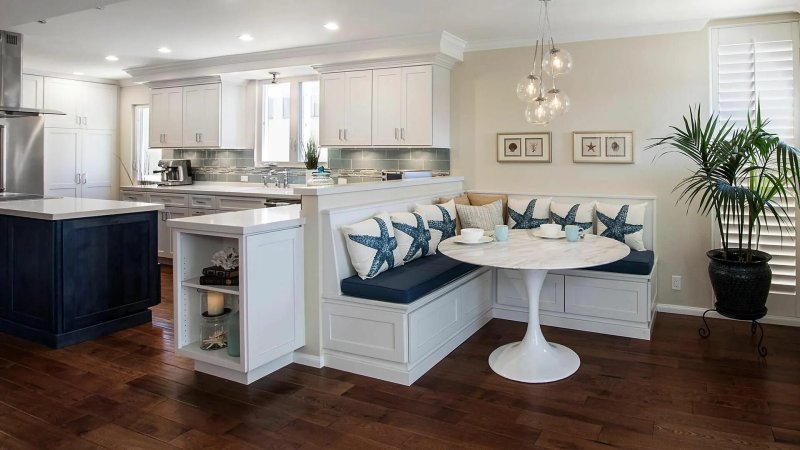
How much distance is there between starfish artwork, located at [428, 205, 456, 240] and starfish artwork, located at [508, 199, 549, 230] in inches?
23.7

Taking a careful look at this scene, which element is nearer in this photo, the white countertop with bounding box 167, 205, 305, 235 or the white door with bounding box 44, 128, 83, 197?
the white countertop with bounding box 167, 205, 305, 235

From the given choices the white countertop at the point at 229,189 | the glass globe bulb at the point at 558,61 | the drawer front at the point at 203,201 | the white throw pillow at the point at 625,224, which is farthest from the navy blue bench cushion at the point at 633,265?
the drawer front at the point at 203,201

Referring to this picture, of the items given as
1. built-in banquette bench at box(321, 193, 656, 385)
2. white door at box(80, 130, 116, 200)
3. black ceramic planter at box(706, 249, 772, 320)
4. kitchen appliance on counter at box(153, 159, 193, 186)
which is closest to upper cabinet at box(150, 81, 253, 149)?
kitchen appliance on counter at box(153, 159, 193, 186)

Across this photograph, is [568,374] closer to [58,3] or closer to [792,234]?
[792,234]

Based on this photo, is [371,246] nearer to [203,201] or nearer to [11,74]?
[203,201]

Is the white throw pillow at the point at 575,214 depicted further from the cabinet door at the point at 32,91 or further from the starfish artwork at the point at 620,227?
the cabinet door at the point at 32,91

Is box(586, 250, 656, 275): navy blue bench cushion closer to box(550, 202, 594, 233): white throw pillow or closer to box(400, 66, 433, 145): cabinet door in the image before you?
box(550, 202, 594, 233): white throw pillow

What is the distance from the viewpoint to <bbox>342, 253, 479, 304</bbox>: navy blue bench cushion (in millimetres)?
3168

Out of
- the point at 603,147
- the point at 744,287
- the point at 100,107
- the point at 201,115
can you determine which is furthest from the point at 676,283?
the point at 100,107

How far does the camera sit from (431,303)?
3424mm

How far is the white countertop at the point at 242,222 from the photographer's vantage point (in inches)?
118

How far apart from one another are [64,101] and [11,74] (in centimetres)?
250

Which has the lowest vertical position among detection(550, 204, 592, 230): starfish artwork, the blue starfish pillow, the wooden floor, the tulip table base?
the wooden floor

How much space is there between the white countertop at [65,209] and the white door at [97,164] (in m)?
3.30
